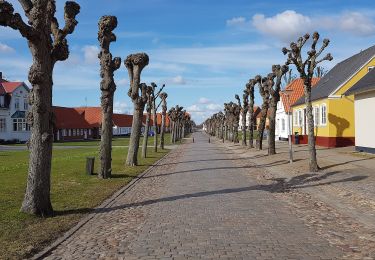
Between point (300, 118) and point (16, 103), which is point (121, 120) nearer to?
point (16, 103)

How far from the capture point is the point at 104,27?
16875 mm

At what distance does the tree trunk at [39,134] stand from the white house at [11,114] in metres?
57.8

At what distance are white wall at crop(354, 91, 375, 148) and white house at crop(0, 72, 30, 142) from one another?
48.6 m

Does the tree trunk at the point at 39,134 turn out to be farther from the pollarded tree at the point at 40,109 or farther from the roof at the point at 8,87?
the roof at the point at 8,87

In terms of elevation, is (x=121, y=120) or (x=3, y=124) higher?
(x=121, y=120)

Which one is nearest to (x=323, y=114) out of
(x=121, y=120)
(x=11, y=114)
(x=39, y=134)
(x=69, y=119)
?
(x=39, y=134)

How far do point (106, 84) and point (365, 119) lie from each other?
605 inches

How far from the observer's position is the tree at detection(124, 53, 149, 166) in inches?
857

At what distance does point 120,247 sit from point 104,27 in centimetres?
1116

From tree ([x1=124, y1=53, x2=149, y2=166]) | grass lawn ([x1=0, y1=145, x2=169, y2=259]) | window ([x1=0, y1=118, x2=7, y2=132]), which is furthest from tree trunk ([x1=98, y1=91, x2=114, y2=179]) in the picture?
window ([x1=0, y1=118, x2=7, y2=132])

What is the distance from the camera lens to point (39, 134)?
966cm

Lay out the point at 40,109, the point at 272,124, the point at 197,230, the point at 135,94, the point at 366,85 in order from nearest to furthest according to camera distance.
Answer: the point at 197,230, the point at 40,109, the point at 135,94, the point at 366,85, the point at 272,124

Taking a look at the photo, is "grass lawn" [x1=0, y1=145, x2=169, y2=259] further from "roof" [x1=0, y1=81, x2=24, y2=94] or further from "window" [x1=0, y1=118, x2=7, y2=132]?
"roof" [x1=0, y1=81, x2=24, y2=94]

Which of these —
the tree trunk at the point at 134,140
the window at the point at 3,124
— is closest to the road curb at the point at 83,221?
the tree trunk at the point at 134,140
